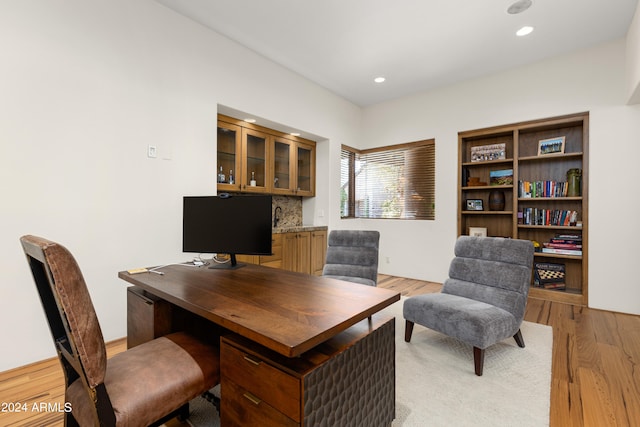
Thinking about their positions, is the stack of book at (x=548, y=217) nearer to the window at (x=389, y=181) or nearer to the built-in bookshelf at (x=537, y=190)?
the built-in bookshelf at (x=537, y=190)

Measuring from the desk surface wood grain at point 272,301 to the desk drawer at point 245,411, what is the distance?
10.6 inches

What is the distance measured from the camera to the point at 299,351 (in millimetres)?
871

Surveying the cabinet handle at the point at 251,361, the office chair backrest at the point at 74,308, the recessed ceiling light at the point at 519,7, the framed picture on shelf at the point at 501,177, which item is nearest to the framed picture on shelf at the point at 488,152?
the framed picture on shelf at the point at 501,177

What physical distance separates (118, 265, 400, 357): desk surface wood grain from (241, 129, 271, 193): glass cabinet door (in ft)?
6.57

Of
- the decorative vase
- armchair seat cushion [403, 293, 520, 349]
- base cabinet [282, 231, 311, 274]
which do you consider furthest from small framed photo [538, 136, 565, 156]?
base cabinet [282, 231, 311, 274]

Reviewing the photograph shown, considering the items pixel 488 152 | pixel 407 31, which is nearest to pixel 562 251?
pixel 488 152

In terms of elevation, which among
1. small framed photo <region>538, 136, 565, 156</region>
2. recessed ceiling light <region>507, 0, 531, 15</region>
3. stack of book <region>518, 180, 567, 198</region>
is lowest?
stack of book <region>518, 180, 567, 198</region>

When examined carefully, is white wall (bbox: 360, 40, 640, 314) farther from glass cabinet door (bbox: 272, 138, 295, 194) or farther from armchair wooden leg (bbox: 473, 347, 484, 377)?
armchair wooden leg (bbox: 473, 347, 484, 377)

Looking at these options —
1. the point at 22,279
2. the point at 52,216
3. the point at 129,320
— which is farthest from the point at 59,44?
the point at 129,320

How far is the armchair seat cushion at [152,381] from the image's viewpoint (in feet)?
3.28

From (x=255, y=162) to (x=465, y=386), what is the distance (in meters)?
3.21

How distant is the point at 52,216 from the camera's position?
2170mm

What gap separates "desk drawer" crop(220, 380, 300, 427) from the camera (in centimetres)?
101

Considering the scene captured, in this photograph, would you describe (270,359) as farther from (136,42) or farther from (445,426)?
(136,42)
